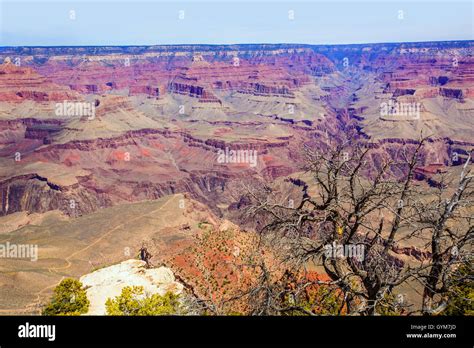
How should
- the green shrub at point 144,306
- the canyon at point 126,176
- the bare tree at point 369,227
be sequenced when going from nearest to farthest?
the bare tree at point 369,227 → the green shrub at point 144,306 → the canyon at point 126,176

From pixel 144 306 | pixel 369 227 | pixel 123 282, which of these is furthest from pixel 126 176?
pixel 369 227

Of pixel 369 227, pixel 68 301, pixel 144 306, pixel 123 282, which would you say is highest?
pixel 369 227

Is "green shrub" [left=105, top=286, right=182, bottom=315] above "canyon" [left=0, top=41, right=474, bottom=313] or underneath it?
above

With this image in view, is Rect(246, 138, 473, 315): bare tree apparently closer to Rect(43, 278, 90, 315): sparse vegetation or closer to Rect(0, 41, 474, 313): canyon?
Rect(43, 278, 90, 315): sparse vegetation

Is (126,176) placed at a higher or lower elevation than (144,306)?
lower

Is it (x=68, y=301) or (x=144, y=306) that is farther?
(x=68, y=301)

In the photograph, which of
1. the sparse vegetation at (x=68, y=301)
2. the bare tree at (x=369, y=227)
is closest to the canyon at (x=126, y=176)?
the sparse vegetation at (x=68, y=301)

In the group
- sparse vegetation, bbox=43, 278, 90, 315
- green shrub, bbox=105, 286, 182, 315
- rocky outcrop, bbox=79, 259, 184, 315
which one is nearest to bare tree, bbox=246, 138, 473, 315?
green shrub, bbox=105, 286, 182, 315

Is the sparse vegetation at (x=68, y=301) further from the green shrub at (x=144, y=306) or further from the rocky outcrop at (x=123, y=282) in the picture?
the green shrub at (x=144, y=306)

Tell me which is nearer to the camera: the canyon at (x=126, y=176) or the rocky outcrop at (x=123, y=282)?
the rocky outcrop at (x=123, y=282)

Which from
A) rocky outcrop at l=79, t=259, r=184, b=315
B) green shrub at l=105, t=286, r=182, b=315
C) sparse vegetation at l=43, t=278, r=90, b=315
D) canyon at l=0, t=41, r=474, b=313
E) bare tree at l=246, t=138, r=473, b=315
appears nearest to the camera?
bare tree at l=246, t=138, r=473, b=315

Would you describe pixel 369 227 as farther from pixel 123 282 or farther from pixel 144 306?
pixel 123 282

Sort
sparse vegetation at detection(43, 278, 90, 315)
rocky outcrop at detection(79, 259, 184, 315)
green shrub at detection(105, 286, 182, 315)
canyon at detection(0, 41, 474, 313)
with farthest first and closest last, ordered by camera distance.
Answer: canyon at detection(0, 41, 474, 313) → rocky outcrop at detection(79, 259, 184, 315) → sparse vegetation at detection(43, 278, 90, 315) → green shrub at detection(105, 286, 182, 315)
